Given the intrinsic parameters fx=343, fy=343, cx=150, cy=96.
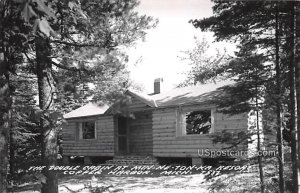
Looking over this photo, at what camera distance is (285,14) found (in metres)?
7.17

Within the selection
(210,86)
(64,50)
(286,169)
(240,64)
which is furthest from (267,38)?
(210,86)

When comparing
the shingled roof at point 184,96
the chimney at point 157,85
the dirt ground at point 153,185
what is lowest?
the dirt ground at point 153,185

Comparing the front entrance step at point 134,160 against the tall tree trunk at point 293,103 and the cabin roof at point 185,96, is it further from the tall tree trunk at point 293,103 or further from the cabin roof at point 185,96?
the tall tree trunk at point 293,103

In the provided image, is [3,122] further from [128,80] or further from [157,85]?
[157,85]

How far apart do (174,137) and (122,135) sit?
495 cm

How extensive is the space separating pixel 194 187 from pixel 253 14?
6126 millimetres

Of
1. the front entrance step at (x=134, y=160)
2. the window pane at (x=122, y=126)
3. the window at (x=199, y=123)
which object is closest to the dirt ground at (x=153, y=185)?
the front entrance step at (x=134, y=160)

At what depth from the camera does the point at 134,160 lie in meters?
18.7

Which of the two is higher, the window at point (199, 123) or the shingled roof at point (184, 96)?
the shingled roof at point (184, 96)

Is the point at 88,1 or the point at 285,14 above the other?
the point at 88,1

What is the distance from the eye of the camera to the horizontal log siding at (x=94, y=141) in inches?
839

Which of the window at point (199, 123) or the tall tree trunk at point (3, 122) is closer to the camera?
the tall tree trunk at point (3, 122)

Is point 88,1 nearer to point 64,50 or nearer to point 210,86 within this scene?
point 64,50

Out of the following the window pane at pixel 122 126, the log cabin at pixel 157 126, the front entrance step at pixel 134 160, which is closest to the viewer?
the log cabin at pixel 157 126
